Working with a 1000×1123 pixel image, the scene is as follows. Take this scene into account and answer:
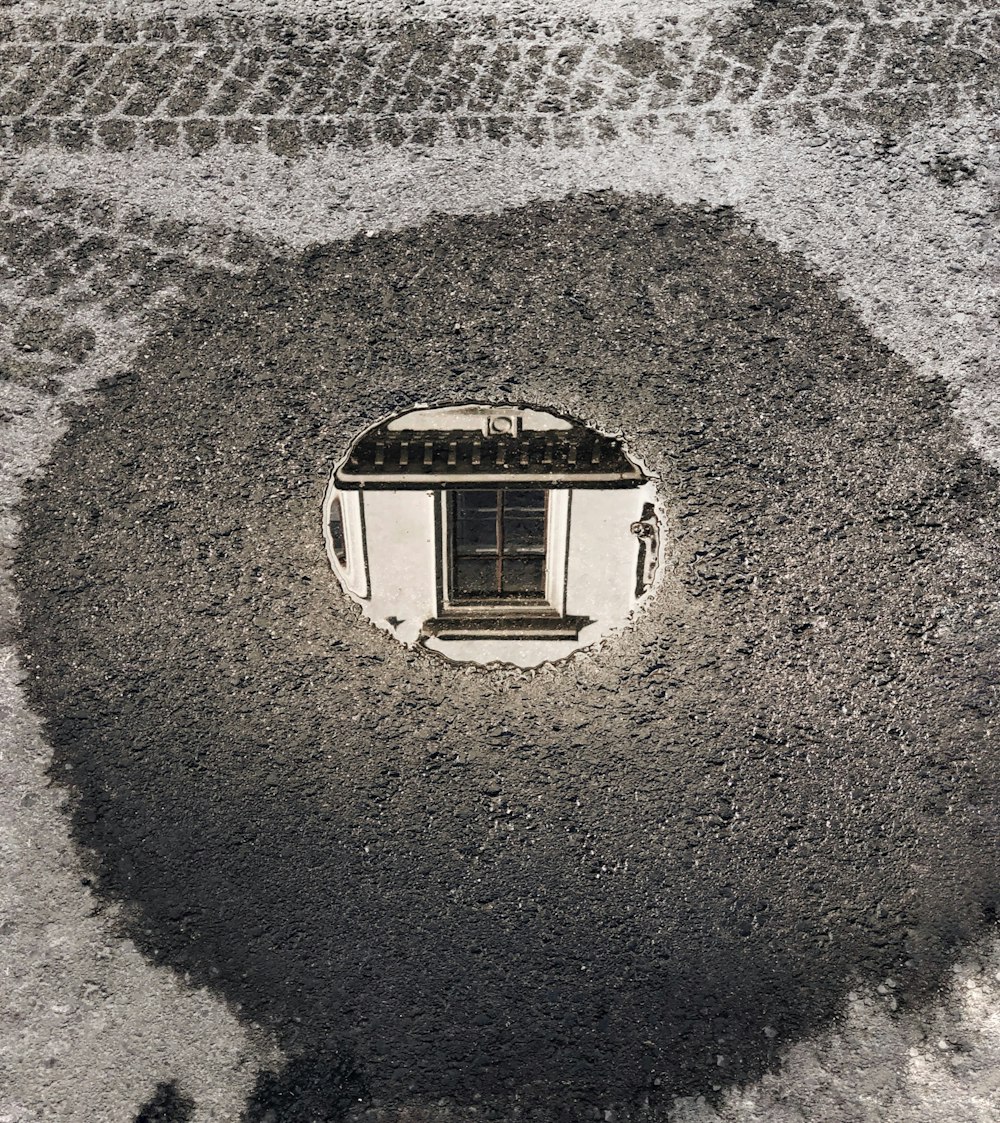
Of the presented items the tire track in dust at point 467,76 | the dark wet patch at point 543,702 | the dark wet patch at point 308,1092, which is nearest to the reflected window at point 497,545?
the dark wet patch at point 543,702

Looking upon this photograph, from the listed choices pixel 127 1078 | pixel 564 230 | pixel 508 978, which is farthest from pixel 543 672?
pixel 564 230

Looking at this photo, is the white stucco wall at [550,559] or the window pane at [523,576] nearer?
the white stucco wall at [550,559]

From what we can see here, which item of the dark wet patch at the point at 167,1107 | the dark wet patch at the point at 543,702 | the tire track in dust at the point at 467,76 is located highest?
the tire track in dust at the point at 467,76

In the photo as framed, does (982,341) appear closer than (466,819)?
No

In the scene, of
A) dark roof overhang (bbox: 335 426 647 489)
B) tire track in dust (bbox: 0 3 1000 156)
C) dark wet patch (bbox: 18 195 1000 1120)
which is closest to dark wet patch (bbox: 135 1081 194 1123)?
dark wet patch (bbox: 18 195 1000 1120)

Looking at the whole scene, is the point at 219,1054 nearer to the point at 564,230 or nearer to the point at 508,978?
the point at 508,978

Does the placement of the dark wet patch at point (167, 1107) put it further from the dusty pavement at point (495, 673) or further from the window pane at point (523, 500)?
the window pane at point (523, 500)

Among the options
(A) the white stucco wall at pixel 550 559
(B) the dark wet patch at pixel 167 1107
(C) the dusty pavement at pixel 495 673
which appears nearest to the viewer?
(B) the dark wet patch at pixel 167 1107
